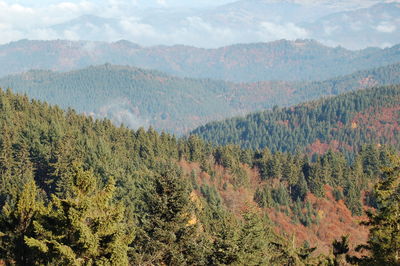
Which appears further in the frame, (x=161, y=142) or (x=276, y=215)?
(x=161, y=142)

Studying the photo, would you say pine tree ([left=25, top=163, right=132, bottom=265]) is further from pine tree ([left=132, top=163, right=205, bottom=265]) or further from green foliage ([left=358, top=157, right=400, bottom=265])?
green foliage ([left=358, top=157, right=400, bottom=265])

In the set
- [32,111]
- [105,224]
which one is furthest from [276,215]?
[105,224]

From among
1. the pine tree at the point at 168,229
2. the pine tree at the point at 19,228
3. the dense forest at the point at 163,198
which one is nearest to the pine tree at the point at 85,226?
the dense forest at the point at 163,198

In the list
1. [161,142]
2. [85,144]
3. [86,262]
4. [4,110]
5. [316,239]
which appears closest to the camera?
A: [86,262]

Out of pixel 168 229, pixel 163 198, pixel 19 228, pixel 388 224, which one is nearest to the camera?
pixel 19 228

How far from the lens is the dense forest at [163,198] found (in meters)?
22.0

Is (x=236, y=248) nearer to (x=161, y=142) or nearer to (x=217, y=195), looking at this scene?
(x=217, y=195)

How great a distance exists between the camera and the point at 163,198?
30.6m

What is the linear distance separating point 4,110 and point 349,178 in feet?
321

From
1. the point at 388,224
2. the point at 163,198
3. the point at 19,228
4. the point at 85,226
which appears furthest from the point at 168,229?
the point at 388,224

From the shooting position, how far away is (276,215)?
379 ft

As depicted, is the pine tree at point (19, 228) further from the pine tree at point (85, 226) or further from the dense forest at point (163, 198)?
the pine tree at point (85, 226)

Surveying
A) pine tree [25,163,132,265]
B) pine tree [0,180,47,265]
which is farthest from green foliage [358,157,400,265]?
pine tree [0,180,47,265]

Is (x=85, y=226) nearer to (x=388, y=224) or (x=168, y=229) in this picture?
(x=168, y=229)
